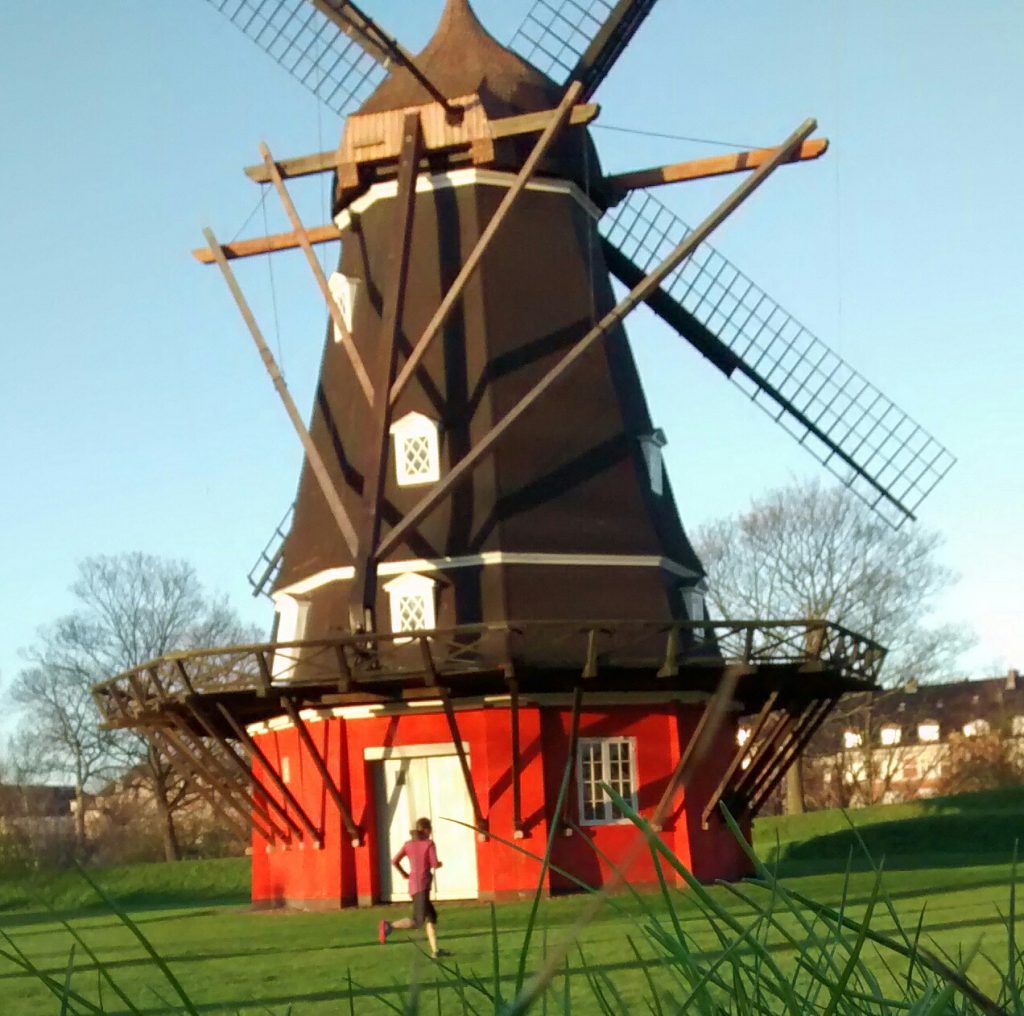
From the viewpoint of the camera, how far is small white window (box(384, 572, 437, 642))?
16531mm

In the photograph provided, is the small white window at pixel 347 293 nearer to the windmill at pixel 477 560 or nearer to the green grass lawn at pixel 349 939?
the windmill at pixel 477 560

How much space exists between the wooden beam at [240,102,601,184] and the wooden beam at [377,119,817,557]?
1.80 meters

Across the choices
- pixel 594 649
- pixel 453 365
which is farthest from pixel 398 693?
pixel 453 365

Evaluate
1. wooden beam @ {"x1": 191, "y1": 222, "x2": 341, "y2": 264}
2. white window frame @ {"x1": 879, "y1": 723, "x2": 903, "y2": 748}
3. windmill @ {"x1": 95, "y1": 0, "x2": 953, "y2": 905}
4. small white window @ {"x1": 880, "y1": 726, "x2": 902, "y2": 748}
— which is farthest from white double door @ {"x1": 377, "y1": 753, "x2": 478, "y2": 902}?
small white window @ {"x1": 880, "y1": 726, "x2": 902, "y2": 748}

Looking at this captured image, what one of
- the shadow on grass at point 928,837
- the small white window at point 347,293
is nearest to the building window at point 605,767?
the small white window at point 347,293

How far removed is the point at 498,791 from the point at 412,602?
7.45 ft

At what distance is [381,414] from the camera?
1638 centimetres

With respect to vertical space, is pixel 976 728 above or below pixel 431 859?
above

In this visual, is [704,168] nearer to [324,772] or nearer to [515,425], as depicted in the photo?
[515,425]

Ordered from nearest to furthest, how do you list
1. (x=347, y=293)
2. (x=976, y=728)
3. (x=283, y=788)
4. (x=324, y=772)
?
(x=324, y=772)
(x=283, y=788)
(x=347, y=293)
(x=976, y=728)

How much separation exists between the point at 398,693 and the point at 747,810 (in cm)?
465

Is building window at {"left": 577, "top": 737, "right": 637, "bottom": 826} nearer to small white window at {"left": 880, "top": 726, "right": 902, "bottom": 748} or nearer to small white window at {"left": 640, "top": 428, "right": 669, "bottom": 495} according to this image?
small white window at {"left": 640, "top": 428, "right": 669, "bottom": 495}

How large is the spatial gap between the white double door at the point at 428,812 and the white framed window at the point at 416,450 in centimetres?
319

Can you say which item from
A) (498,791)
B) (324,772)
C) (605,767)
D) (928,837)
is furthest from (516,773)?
(928,837)
